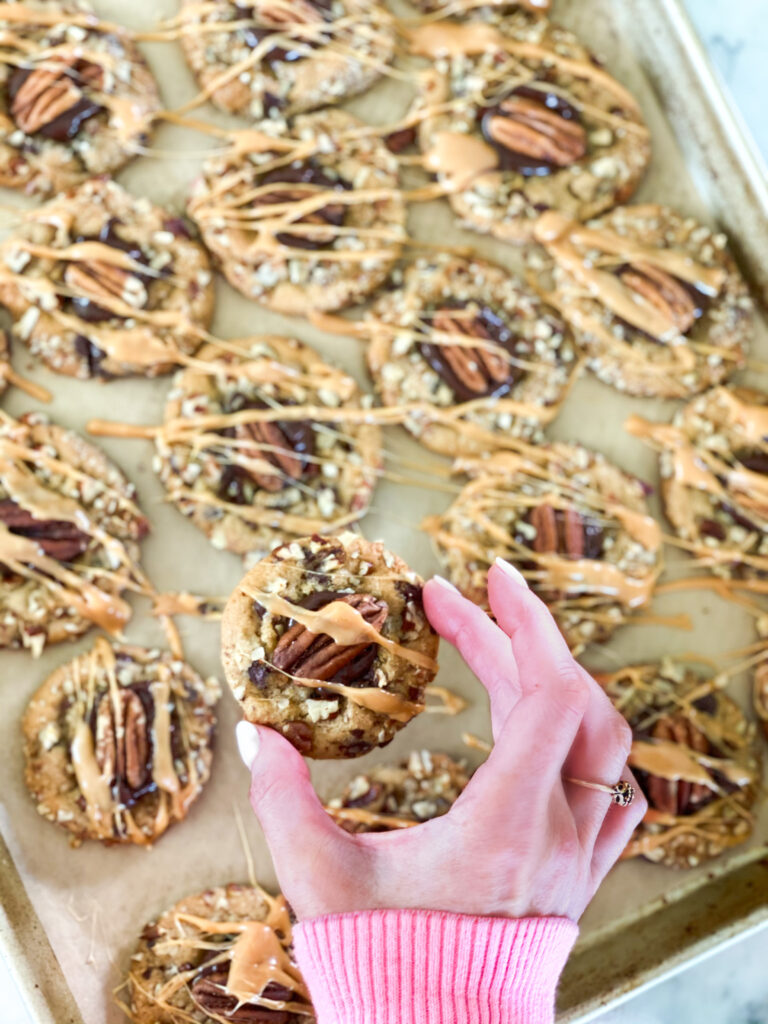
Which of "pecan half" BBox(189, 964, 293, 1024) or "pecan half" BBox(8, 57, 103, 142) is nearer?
"pecan half" BBox(189, 964, 293, 1024)

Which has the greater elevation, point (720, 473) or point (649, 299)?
point (649, 299)

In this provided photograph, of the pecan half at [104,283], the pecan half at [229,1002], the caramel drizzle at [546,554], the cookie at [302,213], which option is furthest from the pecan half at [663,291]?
the pecan half at [229,1002]

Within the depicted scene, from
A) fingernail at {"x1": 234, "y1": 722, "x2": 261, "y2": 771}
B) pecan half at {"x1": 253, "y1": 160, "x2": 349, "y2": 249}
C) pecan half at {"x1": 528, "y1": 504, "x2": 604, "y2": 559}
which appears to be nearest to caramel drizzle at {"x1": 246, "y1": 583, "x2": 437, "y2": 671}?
fingernail at {"x1": 234, "y1": 722, "x2": 261, "y2": 771}

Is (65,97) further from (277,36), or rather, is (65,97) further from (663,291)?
(663,291)

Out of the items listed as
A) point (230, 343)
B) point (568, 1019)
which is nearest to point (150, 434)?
point (230, 343)

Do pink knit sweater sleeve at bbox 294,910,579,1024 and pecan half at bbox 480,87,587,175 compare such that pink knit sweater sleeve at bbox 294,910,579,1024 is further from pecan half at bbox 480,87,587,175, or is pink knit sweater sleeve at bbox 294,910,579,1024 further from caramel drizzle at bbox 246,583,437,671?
pecan half at bbox 480,87,587,175

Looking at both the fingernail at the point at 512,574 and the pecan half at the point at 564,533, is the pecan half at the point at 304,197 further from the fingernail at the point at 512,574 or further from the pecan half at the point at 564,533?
the fingernail at the point at 512,574

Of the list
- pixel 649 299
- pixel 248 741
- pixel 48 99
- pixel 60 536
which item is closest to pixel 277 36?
pixel 48 99

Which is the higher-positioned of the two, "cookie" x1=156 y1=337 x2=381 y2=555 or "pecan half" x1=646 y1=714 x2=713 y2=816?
"cookie" x1=156 y1=337 x2=381 y2=555
